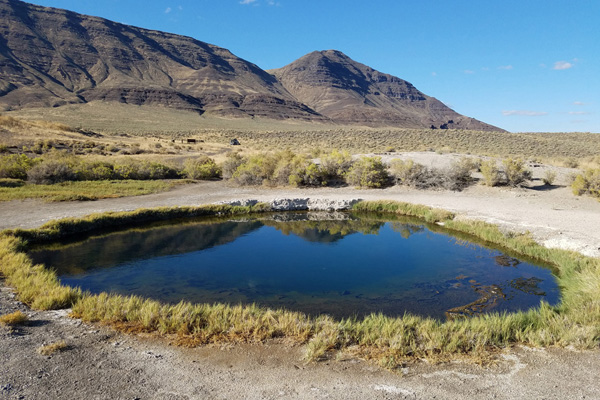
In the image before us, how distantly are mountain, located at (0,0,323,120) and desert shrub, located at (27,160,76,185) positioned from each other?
324ft

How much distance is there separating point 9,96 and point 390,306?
134m

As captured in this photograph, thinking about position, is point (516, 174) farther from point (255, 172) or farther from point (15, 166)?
point (15, 166)

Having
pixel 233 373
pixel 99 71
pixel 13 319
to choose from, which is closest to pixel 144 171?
pixel 13 319

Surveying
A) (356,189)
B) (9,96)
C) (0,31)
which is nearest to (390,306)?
(356,189)

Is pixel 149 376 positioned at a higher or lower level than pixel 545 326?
lower

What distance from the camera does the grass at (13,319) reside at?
6.40 meters

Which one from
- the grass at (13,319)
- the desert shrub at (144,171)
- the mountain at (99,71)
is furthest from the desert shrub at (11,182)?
the mountain at (99,71)

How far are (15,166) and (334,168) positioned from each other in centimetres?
2143

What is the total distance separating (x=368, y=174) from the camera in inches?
962

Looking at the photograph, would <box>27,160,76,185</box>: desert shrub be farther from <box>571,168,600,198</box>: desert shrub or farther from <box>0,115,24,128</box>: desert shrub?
<box>0,115,24,128</box>: desert shrub

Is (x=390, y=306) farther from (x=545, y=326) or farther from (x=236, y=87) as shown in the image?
(x=236, y=87)

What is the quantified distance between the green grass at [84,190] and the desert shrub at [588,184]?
2405 cm

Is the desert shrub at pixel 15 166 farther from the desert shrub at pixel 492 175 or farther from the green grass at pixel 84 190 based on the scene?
the desert shrub at pixel 492 175

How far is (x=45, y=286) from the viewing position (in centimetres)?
804
